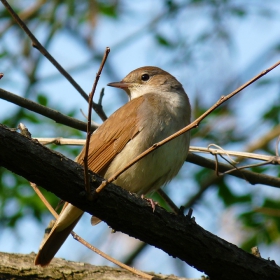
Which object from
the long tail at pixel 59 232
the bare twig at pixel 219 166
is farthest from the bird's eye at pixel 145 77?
the long tail at pixel 59 232

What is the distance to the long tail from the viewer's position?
203 inches

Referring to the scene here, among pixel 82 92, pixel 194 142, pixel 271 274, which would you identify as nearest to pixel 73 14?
pixel 194 142

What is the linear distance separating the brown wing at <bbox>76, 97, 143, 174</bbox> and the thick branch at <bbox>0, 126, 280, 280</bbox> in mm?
1158

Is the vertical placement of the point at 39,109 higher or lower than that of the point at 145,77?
lower

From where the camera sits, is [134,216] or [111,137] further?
[111,137]

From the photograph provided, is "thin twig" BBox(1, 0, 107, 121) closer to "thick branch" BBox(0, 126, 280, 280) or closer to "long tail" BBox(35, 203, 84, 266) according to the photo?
"long tail" BBox(35, 203, 84, 266)

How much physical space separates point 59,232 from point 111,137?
105cm

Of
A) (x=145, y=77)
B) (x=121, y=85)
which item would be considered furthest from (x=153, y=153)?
(x=145, y=77)

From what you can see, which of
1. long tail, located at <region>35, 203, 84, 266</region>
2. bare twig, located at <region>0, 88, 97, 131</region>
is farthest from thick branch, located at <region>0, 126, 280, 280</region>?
bare twig, located at <region>0, 88, 97, 131</region>

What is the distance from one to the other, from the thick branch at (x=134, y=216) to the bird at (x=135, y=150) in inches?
35.0

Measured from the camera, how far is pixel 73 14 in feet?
32.0

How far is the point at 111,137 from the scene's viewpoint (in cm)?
552

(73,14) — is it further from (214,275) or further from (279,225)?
(214,275)

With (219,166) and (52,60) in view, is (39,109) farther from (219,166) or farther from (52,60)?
(219,166)
